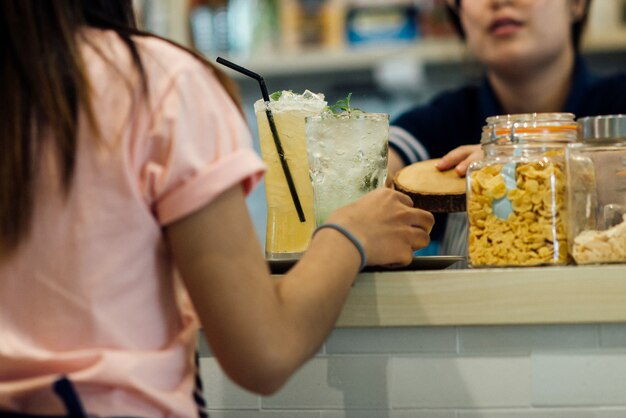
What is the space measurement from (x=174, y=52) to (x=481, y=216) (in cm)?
52

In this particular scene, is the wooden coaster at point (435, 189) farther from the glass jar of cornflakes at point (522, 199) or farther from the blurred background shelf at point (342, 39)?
the blurred background shelf at point (342, 39)

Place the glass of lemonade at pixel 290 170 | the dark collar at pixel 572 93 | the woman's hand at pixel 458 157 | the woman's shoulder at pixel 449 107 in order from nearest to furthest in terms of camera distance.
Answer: the glass of lemonade at pixel 290 170 < the woman's hand at pixel 458 157 < the dark collar at pixel 572 93 < the woman's shoulder at pixel 449 107

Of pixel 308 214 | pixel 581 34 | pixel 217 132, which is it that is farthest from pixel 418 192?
pixel 581 34

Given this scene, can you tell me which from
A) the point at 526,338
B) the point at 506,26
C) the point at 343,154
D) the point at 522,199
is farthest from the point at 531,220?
the point at 506,26

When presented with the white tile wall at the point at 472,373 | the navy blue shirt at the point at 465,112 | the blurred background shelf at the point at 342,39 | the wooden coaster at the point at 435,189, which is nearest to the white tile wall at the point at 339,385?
the white tile wall at the point at 472,373

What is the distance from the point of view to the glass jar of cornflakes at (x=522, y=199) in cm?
116

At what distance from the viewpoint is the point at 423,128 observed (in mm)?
2332

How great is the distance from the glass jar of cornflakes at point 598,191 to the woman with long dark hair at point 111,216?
0.49m

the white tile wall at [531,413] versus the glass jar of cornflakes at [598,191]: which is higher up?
the glass jar of cornflakes at [598,191]

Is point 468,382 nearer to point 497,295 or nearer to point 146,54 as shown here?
point 497,295

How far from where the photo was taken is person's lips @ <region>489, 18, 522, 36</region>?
2.08 metres

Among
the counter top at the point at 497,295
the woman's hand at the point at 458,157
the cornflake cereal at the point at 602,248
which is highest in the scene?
the woman's hand at the point at 458,157

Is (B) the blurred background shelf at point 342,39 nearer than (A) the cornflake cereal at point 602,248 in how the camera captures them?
No

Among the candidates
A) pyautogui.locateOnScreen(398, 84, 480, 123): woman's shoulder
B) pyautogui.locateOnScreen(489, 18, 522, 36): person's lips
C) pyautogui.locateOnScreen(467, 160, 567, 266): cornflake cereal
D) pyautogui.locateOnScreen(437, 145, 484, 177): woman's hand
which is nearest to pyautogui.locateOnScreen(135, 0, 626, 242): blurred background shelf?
pyautogui.locateOnScreen(398, 84, 480, 123): woman's shoulder
